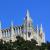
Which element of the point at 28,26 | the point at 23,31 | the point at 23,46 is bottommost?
the point at 23,46

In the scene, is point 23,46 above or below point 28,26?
below

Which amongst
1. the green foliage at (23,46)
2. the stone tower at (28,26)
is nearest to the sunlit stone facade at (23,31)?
the stone tower at (28,26)

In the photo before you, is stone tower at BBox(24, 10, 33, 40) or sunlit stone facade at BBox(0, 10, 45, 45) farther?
stone tower at BBox(24, 10, 33, 40)

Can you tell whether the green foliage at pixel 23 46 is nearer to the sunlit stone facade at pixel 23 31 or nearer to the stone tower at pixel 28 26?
the sunlit stone facade at pixel 23 31

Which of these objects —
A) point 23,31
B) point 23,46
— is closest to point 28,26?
point 23,31

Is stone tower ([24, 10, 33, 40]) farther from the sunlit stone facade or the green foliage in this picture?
the green foliage

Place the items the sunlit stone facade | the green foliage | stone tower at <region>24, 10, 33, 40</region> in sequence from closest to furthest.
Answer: the green foliage < the sunlit stone facade < stone tower at <region>24, 10, 33, 40</region>

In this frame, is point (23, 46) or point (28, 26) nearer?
point (23, 46)

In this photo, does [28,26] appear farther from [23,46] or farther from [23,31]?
[23,46]

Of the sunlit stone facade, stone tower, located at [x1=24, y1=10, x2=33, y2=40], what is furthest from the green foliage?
stone tower, located at [x1=24, y1=10, x2=33, y2=40]

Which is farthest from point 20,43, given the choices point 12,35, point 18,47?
point 12,35

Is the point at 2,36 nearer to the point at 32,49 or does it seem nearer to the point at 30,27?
the point at 30,27

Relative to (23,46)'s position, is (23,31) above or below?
above

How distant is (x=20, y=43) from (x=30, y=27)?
41.4 meters
